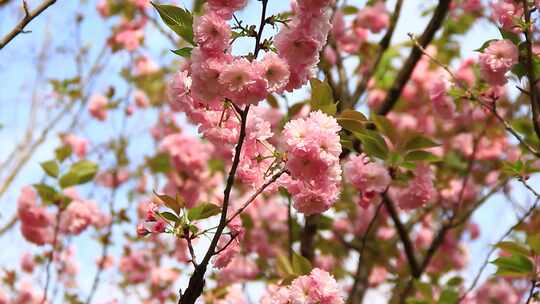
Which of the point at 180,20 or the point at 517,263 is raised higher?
the point at 180,20

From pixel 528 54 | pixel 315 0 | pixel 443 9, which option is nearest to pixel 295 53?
pixel 315 0

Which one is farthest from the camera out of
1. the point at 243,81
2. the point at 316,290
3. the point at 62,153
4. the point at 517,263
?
the point at 62,153

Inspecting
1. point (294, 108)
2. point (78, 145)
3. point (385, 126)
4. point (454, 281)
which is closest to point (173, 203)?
point (385, 126)

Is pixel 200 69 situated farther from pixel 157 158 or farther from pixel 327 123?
pixel 157 158

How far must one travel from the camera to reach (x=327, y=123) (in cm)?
121

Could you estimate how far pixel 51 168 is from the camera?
2.73 m

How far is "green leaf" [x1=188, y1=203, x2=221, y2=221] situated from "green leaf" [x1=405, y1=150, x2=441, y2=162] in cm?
82

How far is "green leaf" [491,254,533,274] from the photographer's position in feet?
5.66

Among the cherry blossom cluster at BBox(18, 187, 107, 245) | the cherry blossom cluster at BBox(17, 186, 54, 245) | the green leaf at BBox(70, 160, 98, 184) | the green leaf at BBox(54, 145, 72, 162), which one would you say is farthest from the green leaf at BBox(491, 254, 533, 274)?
the cherry blossom cluster at BBox(17, 186, 54, 245)

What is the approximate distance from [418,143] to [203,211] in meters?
0.86

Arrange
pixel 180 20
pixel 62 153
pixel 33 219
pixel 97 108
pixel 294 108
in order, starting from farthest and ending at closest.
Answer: pixel 97 108, pixel 33 219, pixel 62 153, pixel 294 108, pixel 180 20

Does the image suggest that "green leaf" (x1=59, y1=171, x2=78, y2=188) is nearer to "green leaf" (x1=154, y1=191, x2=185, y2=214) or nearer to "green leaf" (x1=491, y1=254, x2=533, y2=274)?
"green leaf" (x1=154, y1=191, x2=185, y2=214)

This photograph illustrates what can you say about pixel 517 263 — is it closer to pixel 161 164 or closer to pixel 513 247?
pixel 513 247

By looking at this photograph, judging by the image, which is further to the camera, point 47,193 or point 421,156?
point 47,193
